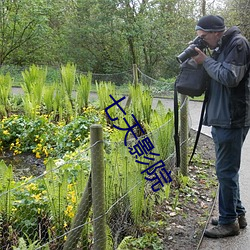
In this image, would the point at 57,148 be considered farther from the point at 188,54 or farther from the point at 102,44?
the point at 102,44

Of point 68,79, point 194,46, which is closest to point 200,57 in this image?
point 194,46

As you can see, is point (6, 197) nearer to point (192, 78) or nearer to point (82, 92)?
point (192, 78)

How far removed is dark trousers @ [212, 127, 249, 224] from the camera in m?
3.05

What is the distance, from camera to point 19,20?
15.9 m

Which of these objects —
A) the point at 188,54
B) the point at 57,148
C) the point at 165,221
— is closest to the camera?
the point at 188,54

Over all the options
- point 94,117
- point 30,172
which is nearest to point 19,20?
point 94,117

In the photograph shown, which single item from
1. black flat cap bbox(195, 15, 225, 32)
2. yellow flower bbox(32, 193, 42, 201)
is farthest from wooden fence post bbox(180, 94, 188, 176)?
yellow flower bbox(32, 193, 42, 201)

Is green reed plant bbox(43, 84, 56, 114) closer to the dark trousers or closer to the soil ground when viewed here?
the soil ground

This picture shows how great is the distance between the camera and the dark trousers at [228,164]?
305 centimetres

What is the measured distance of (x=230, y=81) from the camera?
9.29 feet

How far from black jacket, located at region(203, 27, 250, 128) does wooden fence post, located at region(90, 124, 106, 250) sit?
1.11 metres

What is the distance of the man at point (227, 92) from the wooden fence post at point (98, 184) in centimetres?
112

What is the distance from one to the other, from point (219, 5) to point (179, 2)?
2.16 metres

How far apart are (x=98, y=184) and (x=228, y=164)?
1.25 m
